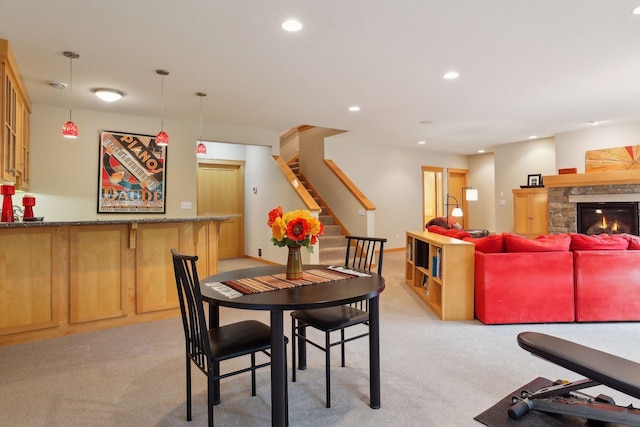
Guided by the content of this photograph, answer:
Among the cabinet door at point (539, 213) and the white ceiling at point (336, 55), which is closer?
the white ceiling at point (336, 55)

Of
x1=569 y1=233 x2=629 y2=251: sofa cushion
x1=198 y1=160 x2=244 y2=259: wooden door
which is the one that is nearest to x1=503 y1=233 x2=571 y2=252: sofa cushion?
x1=569 y1=233 x2=629 y2=251: sofa cushion

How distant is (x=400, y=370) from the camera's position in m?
2.64

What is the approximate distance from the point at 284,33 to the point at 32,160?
402 cm

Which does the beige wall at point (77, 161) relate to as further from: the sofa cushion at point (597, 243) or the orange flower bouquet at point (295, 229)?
the sofa cushion at point (597, 243)

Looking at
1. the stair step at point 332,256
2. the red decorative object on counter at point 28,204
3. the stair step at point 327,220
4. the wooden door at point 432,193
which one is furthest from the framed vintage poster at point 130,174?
the wooden door at point 432,193

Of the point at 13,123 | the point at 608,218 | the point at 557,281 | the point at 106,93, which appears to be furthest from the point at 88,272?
the point at 608,218

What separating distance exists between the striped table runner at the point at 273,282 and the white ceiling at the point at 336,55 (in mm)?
1808

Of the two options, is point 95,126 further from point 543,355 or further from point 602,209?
point 602,209

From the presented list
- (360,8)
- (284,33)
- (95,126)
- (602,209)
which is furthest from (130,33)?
(602,209)

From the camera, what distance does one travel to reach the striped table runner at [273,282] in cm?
198

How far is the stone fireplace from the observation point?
20.6 ft

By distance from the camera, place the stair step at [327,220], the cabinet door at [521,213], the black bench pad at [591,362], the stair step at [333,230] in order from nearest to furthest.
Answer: the black bench pad at [591,362] < the stair step at [333,230] < the stair step at [327,220] < the cabinet door at [521,213]

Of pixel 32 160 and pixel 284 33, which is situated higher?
pixel 284 33

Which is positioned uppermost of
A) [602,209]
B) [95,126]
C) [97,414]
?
[95,126]
